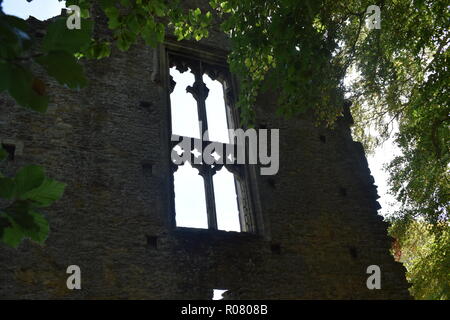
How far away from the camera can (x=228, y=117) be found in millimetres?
9047

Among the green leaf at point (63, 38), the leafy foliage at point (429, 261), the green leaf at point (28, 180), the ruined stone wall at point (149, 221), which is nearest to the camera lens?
the green leaf at point (63, 38)

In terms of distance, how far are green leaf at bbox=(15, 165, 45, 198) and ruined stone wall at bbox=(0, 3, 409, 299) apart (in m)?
4.76

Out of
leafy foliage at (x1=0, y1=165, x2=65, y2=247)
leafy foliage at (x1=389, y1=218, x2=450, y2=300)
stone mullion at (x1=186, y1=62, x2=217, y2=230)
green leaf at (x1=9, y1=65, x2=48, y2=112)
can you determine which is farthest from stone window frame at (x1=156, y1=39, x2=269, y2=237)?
green leaf at (x1=9, y1=65, x2=48, y2=112)

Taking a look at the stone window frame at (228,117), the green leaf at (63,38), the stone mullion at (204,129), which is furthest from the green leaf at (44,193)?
the stone mullion at (204,129)

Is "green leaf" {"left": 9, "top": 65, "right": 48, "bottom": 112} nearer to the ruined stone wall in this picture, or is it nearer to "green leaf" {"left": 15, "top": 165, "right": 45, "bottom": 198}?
"green leaf" {"left": 15, "top": 165, "right": 45, "bottom": 198}

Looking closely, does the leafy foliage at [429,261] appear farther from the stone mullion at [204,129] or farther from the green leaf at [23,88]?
the green leaf at [23,88]

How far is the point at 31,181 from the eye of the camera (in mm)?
1317

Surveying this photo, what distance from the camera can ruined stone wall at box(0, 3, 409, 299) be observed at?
6004 millimetres

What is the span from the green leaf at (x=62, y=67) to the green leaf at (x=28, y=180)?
283 millimetres

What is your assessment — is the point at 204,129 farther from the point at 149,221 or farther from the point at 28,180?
the point at 28,180

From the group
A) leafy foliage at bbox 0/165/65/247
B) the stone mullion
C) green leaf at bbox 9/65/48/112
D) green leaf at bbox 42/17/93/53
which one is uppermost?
the stone mullion

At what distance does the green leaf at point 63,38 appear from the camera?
1.20 m

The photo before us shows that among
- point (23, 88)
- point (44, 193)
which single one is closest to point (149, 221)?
point (44, 193)

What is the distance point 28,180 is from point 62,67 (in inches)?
14.0
